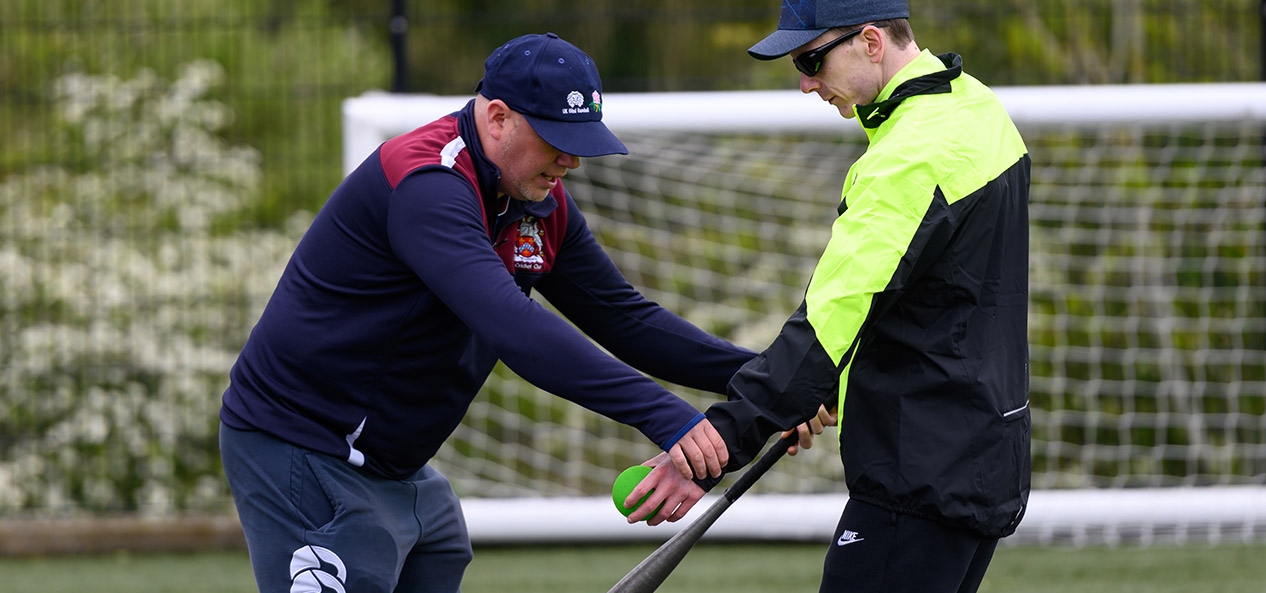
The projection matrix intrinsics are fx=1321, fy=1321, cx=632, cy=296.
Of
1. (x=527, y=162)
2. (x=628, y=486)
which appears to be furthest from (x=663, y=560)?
(x=527, y=162)

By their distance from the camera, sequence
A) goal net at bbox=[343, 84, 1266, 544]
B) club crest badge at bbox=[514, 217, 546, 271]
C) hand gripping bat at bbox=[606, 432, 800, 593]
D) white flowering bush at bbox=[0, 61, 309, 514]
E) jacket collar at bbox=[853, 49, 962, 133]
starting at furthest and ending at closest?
white flowering bush at bbox=[0, 61, 309, 514] < goal net at bbox=[343, 84, 1266, 544] < club crest badge at bbox=[514, 217, 546, 271] < hand gripping bat at bbox=[606, 432, 800, 593] < jacket collar at bbox=[853, 49, 962, 133]

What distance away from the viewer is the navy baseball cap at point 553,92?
2.53m

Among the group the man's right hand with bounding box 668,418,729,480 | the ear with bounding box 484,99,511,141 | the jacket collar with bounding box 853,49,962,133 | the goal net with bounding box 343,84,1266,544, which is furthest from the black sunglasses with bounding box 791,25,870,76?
the goal net with bounding box 343,84,1266,544

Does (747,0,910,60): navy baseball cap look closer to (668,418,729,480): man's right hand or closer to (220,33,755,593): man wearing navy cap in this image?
(220,33,755,593): man wearing navy cap

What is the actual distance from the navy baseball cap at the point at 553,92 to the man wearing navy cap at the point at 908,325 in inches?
13.8

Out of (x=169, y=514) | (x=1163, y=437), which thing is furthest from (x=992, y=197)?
(x=169, y=514)

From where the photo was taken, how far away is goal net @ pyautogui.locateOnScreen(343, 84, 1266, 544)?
234 inches

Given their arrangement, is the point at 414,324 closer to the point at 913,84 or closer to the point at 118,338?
the point at 913,84

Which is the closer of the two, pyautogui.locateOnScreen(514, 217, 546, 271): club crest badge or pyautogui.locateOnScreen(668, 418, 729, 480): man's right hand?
pyautogui.locateOnScreen(668, 418, 729, 480): man's right hand

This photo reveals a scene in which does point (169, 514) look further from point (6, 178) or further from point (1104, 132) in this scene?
point (1104, 132)

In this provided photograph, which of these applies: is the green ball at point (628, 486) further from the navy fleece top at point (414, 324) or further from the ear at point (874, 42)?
the ear at point (874, 42)

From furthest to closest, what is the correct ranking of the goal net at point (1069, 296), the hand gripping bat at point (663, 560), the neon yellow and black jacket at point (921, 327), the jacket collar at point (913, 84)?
the goal net at point (1069, 296), the hand gripping bat at point (663, 560), the jacket collar at point (913, 84), the neon yellow and black jacket at point (921, 327)

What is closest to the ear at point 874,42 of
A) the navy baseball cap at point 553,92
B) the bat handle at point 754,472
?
the navy baseball cap at point 553,92

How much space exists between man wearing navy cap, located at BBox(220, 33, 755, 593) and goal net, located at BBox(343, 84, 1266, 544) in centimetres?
307
